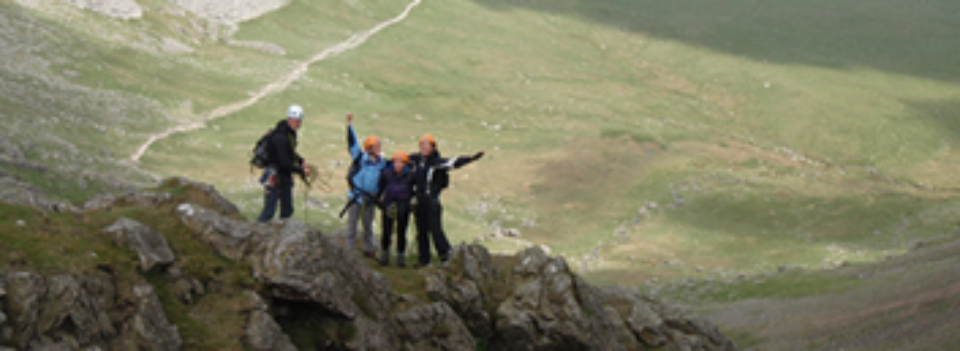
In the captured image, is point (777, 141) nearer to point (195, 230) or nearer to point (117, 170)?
point (117, 170)

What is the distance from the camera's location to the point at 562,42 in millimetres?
138875

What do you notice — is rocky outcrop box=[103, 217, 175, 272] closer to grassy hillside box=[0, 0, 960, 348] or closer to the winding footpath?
grassy hillside box=[0, 0, 960, 348]

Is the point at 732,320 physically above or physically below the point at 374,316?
below

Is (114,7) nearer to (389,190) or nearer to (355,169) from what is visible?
(355,169)

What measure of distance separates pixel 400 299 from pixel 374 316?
Result: 1.42 m

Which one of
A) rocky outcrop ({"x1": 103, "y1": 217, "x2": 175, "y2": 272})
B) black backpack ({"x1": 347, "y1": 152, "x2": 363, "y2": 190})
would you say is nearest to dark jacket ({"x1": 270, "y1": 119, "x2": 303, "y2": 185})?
black backpack ({"x1": 347, "y1": 152, "x2": 363, "y2": 190})

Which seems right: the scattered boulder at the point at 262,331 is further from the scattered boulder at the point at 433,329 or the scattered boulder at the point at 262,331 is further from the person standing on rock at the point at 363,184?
the person standing on rock at the point at 363,184

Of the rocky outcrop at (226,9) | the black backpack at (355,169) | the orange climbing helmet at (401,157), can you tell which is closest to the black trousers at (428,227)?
the orange climbing helmet at (401,157)

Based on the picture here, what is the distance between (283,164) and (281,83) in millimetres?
73146

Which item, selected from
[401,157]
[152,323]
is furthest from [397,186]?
[152,323]

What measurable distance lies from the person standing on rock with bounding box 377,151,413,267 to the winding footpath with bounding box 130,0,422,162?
36.8 metres

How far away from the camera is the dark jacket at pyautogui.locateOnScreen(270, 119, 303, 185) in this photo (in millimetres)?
19656

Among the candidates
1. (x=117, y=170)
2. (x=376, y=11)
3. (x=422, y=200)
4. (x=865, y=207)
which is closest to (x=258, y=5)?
(x=376, y=11)

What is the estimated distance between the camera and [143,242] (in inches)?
567
